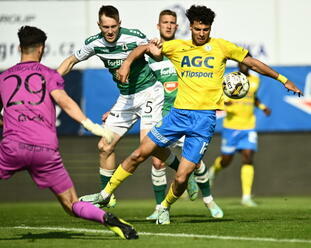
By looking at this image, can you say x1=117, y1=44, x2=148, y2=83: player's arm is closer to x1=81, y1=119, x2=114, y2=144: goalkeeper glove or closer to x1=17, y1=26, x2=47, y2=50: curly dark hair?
x1=17, y1=26, x2=47, y2=50: curly dark hair

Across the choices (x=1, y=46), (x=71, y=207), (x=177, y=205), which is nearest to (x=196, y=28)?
(x=71, y=207)

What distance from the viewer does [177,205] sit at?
15055 millimetres

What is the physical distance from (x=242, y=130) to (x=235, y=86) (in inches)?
222

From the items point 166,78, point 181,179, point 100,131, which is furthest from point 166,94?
point 100,131

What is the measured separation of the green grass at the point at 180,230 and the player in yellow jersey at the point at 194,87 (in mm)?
848

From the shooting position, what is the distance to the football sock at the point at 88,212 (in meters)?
7.93

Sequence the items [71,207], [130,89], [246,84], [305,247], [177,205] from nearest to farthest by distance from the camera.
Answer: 1. [305,247]
2. [71,207]
3. [246,84]
4. [130,89]
5. [177,205]

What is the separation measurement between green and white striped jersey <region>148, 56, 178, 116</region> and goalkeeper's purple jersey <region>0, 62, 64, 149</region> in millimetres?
3779

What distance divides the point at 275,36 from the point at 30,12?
16.8 ft

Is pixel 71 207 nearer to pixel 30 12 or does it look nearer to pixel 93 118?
pixel 93 118

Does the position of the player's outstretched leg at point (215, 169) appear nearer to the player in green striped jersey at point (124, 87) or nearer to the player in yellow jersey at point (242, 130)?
the player in yellow jersey at point (242, 130)

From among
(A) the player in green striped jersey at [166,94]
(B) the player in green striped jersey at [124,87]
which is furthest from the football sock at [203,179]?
(B) the player in green striped jersey at [124,87]

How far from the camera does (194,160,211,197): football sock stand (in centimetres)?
1166

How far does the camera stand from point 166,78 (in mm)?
11719
